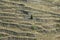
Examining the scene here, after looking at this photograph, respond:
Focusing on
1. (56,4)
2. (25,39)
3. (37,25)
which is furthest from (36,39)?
(56,4)

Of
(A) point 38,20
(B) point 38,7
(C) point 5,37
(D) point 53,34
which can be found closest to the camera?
(C) point 5,37

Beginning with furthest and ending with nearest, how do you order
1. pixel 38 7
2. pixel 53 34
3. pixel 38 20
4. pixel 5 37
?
pixel 38 7
pixel 38 20
pixel 53 34
pixel 5 37

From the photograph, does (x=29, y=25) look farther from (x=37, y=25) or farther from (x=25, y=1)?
(x=25, y=1)

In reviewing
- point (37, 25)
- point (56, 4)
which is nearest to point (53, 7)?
point (56, 4)

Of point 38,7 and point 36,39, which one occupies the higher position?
point 38,7

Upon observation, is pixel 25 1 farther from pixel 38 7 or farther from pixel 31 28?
pixel 31 28

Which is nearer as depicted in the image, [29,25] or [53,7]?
[29,25]
